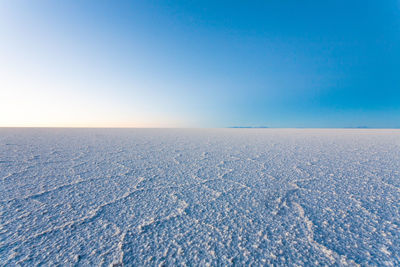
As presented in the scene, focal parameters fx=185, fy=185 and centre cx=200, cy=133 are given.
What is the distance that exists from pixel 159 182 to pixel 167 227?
1.97ft

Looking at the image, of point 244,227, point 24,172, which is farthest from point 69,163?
Answer: point 244,227

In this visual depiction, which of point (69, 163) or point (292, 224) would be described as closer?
point (292, 224)

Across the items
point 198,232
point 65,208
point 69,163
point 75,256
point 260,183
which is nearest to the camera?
point 75,256

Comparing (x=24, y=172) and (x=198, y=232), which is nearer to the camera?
(x=198, y=232)

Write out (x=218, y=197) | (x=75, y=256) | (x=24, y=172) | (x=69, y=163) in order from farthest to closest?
(x=69, y=163), (x=24, y=172), (x=218, y=197), (x=75, y=256)

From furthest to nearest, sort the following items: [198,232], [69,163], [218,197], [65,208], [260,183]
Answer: [69,163], [260,183], [218,197], [65,208], [198,232]

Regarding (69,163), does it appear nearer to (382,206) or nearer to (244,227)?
(244,227)

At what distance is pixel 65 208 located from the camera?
35.9 inches

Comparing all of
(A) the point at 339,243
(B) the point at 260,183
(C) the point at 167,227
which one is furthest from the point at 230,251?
(B) the point at 260,183

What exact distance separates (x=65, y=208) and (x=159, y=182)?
0.56 meters

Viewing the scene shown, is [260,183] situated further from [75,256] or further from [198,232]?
[75,256]

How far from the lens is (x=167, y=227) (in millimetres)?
759

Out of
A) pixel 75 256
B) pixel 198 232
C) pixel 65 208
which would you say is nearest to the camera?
pixel 75 256

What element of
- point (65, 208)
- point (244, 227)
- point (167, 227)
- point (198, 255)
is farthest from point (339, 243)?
point (65, 208)
